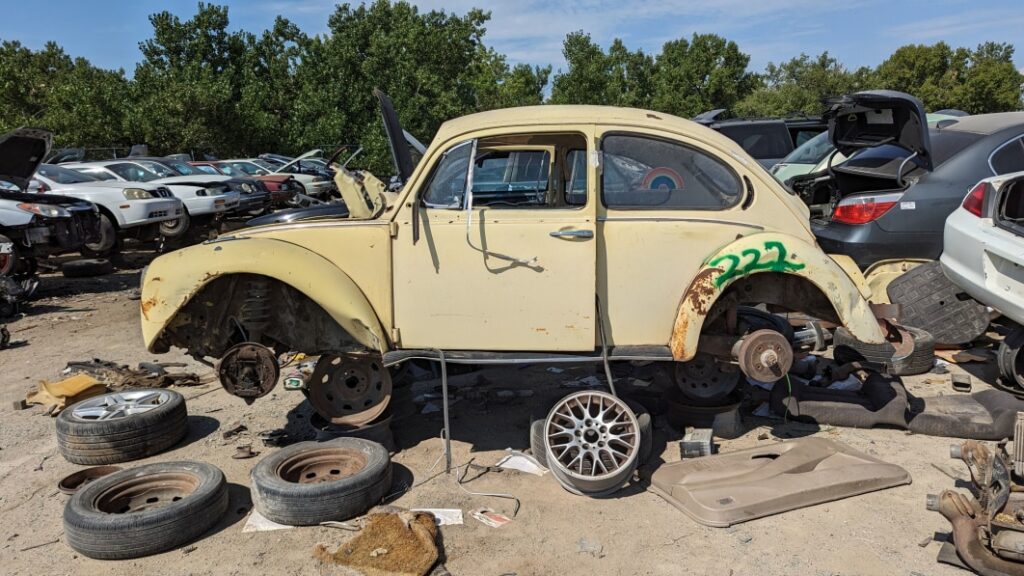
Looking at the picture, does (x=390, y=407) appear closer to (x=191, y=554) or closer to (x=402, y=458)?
(x=402, y=458)

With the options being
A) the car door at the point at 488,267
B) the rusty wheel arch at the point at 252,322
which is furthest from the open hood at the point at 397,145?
the rusty wheel arch at the point at 252,322

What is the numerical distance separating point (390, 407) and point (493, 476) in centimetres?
91

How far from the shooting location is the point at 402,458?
4.80 metres

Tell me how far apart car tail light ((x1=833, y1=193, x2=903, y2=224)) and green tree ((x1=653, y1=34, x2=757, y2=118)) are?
100ft

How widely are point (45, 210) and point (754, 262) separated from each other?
9707mm

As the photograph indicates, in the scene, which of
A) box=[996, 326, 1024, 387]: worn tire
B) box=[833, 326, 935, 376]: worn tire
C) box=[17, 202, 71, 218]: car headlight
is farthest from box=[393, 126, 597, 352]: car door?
box=[17, 202, 71, 218]: car headlight

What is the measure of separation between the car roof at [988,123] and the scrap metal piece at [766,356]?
392cm

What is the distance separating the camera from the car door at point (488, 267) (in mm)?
4324

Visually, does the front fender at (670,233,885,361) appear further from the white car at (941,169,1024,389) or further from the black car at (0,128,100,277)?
the black car at (0,128,100,277)

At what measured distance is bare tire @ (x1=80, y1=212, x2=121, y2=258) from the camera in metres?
11.5

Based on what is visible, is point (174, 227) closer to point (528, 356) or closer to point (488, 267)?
point (488, 267)

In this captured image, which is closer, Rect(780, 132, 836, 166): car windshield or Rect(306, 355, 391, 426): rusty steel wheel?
Rect(306, 355, 391, 426): rusty steel wheel

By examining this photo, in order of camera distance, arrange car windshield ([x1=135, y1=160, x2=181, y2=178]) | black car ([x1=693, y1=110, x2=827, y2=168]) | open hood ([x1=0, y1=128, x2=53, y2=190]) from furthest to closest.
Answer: car windshield ([x1=135, y1=160, x2=181, y2=178]), black car ([x1=693, y1=110, x2=827, y2=168]), open hood ([x1=0, y1=128, x2=53, y2=190])

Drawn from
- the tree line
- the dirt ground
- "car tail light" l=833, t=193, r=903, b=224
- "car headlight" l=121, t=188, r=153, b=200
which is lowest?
the dirt ground
